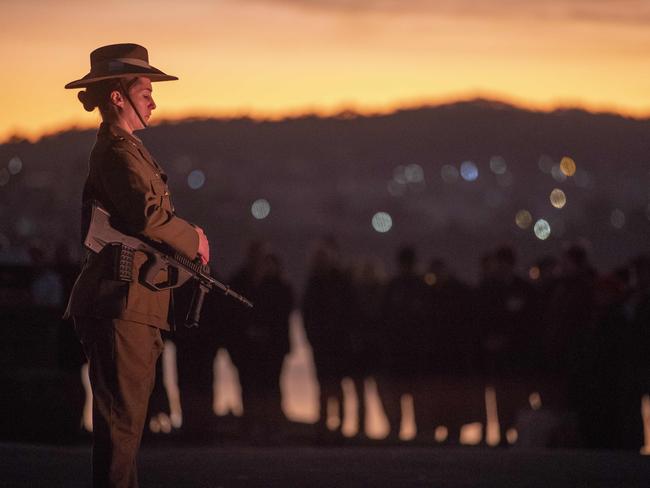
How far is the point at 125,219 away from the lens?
324 inches

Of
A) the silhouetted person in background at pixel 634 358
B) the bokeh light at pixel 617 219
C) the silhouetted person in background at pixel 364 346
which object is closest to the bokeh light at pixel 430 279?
the silhouetted person in background at pixel 364 346

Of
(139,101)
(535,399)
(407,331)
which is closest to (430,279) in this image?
(407,331)

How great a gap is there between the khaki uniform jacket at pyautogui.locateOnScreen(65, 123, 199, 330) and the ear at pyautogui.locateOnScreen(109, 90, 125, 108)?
0.13m

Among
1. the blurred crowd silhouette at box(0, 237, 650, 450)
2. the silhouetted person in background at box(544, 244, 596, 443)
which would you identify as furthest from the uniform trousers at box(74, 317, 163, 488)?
the blurred crowd silhouette at box(0, 237, 650, 450)

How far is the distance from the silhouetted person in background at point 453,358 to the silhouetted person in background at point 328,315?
819mm

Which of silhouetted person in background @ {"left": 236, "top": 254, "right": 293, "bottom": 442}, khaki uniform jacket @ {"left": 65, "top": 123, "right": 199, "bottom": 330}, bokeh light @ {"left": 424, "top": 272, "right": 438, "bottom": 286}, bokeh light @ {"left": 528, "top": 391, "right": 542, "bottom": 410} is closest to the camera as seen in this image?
khaki uniform jacket @ {"left": 65, "top": 123, "right": 199, "bottom": 330}

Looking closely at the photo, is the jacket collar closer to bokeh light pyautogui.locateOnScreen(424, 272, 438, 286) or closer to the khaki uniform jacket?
the khaki uniform jacket

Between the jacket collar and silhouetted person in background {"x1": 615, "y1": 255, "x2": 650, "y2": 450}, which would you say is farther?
silhouetted person in background {"x1": 615, "y1": 255, "x2": 650, "y2": 450}

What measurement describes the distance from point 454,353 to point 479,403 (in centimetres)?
Answer: 53

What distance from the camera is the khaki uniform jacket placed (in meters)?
8.20

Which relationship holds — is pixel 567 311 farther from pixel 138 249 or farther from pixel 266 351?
pixel 138 249

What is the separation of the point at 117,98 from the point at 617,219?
191m

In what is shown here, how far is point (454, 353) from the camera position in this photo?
1791cm

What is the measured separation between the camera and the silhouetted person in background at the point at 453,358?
1781 cm
